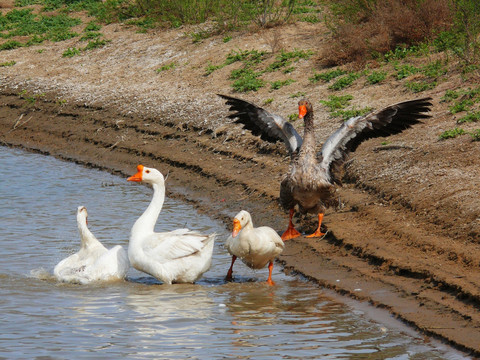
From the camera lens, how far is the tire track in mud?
741 cm

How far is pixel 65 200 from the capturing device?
42.8 feet

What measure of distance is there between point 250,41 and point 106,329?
44.3ft

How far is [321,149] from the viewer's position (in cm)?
1049

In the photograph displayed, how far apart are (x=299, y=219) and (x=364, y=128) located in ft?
5.22

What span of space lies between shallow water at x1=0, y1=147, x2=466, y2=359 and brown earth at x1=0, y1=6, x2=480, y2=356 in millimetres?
409

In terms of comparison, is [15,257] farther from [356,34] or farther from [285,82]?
[356,34]

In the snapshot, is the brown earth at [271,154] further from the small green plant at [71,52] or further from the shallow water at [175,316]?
the shallow water at [175,316]

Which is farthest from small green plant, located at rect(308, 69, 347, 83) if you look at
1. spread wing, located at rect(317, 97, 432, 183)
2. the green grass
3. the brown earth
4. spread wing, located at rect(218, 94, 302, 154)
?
spread wing, located at rect(317, 97, 432, 183)

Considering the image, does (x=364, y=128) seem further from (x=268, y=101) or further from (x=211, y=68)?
(x=211, y=68)

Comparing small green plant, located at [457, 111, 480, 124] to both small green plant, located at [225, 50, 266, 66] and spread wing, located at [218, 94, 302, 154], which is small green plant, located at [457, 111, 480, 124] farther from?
small green plant, located at [225, 50, 266, 66]

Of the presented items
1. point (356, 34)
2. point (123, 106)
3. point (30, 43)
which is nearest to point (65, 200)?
point (123, 106)

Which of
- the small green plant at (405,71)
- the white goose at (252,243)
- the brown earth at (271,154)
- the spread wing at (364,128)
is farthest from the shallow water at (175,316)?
the small green plant at (405,71)

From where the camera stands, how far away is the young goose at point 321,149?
10.2 meters

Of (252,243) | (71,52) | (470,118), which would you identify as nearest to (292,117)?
(470,118)
